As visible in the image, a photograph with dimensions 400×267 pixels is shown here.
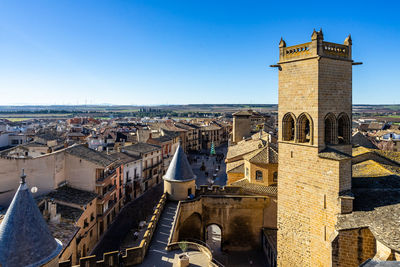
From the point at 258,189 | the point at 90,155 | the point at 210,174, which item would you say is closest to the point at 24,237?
the point at 258,189

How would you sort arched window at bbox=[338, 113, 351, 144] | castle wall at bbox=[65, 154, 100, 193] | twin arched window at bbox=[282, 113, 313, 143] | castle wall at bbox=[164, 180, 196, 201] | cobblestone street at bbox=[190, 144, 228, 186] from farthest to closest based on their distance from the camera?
1. cobblestone street at bbox=[190, 144, 228, 186]
2. castle wall at bbox=[65, 154, 100, 193]
3. castle wall at bbox=[164, 180, 196, 201]
4. twin arched window at bbox=[282, 113, 313, 143]
5. arched window at bbox=[338, 113, 351, 144]

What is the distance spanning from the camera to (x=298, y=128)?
18953 mm

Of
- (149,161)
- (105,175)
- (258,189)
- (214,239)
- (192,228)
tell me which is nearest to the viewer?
(192,228)

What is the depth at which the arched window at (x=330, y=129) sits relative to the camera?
1812 cm

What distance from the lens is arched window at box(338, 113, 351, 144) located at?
60.8 ft

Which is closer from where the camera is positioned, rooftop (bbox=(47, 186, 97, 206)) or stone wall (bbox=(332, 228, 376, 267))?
stone wall (bbox=(332, 228, 376, 267))

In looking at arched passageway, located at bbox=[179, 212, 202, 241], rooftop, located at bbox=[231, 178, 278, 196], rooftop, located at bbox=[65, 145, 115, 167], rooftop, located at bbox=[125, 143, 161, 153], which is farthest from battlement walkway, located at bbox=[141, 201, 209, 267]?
rooftop, located at bbox=[125, 143, 161, 153]

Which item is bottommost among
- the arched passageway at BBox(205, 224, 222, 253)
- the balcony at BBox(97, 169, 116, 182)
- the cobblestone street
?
the arched passageway at BBox(205, 224, 222, 253)

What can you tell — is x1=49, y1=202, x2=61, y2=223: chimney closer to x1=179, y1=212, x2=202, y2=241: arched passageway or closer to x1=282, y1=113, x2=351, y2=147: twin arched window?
x1=179, y1=212, x2=202, y2=241: arched passageway

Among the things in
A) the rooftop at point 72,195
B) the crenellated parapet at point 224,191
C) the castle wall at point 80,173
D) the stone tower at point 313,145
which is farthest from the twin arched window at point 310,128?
the castle wall at point 80,173

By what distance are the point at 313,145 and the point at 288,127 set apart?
7.73ft

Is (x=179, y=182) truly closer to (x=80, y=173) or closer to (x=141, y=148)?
(x=80, y=173)

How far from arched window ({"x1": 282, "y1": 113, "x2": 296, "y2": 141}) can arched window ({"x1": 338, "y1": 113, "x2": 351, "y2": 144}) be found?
2859 millimetres

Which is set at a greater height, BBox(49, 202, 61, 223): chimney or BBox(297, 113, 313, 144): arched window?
BBox(297, 113, 313, 144): arched window
